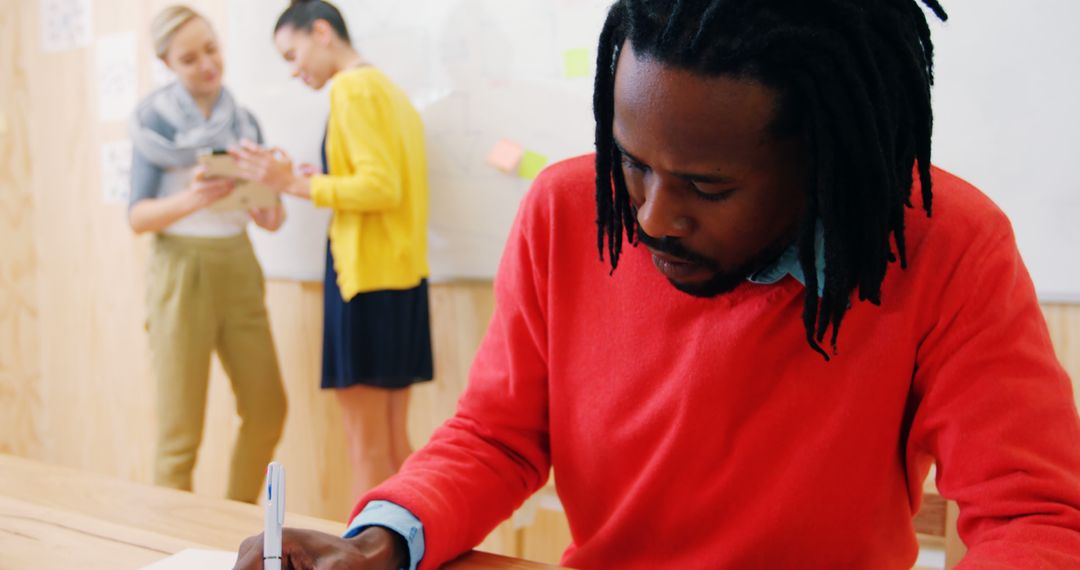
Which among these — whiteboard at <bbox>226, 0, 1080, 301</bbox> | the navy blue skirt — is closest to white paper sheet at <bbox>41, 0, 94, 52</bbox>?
whiteboard at <bbox>226, 0, 1080, 301</bbox>

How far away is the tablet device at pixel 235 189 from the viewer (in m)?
2.31

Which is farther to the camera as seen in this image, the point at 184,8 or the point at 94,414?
the point at 94,414

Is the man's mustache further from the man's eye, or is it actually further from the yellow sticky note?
the yellow sticky note

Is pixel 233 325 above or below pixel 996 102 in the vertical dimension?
below

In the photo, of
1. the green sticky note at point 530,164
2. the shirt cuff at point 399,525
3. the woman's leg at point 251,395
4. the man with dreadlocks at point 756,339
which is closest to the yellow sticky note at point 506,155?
the green sticky note at point 530,164

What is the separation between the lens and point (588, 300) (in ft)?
3.05

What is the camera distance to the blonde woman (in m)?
2.37

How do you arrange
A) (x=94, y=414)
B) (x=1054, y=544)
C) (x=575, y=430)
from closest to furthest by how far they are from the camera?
(x=1054, y=544) < (x=575, y=430) < (x=94, y=414)

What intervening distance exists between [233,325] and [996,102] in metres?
1.91

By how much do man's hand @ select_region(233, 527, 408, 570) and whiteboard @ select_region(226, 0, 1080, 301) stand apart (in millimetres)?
1208

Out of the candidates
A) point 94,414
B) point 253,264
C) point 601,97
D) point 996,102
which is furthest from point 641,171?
point 94,414

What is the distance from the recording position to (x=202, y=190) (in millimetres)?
2312

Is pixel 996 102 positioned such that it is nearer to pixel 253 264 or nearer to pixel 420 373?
pixel 420 373

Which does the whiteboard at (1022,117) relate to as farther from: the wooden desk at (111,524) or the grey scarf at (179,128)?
the grey scarf at (179,128)
